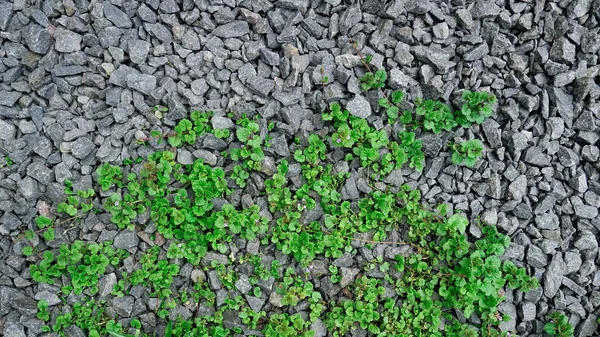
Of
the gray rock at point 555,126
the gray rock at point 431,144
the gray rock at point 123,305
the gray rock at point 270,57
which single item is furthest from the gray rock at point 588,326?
the gray rock at point 123,305

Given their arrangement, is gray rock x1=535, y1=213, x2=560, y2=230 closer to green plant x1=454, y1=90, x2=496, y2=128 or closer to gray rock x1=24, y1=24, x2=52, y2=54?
green plant x1=454, y1=90, x2=496, y2=128

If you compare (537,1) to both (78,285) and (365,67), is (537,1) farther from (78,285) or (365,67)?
(78,285)

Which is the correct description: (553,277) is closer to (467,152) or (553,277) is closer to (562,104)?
(467,152)

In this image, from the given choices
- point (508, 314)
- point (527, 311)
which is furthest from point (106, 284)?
point (527, 311)

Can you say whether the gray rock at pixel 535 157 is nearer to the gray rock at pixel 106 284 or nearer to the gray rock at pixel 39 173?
the gray rock at pixel 106 284

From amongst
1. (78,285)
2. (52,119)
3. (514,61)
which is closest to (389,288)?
(514,61)

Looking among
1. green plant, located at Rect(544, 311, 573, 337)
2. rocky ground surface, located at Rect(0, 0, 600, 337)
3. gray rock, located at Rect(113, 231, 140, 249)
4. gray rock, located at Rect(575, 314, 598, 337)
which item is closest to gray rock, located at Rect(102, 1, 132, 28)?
rocky ground surface, located at Rect(0, 0, 600, 337)
